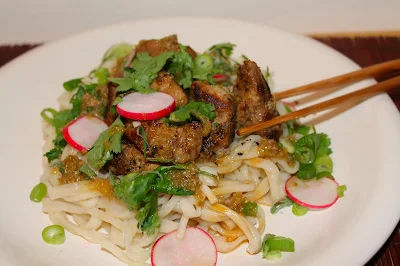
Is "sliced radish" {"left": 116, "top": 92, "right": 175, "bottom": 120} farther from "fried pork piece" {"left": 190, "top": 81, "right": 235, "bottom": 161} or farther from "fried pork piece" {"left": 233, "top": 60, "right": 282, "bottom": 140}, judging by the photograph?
"fried pork piece" {"left": 233, "top": 60, "right": 282, "bottom": 140}

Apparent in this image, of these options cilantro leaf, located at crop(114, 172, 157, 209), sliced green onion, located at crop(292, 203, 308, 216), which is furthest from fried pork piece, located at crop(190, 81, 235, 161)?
sliced green onion, located at crop(292, 203, 308, 216)

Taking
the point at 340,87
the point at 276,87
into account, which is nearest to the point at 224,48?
the point at 276,87

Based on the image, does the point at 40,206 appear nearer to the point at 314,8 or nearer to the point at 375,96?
the point at 375,96

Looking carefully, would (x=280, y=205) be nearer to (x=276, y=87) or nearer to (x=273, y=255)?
(x=273, y=255)

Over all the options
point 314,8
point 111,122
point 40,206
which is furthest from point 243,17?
point 40,206

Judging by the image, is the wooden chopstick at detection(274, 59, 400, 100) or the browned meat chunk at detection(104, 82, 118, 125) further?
the wooden chopstick at detection(274, 59, 400, 100)
